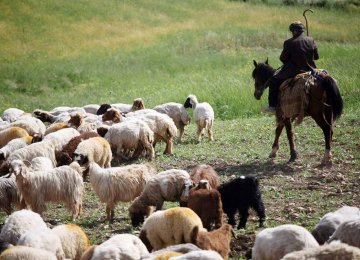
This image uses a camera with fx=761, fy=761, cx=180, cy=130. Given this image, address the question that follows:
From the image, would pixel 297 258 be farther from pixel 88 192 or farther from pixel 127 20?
pixel 127 20

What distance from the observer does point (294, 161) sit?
1473cm

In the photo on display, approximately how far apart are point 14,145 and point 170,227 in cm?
684

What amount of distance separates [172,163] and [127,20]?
25.6 metres

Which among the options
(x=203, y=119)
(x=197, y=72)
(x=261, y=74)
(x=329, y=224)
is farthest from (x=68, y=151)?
(x=197, y=72)

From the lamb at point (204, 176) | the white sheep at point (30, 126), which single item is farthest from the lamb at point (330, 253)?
the white sheep at point (30, 126)

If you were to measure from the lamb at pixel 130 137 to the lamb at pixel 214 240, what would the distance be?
6.48 meters

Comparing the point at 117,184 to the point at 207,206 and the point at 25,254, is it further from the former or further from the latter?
the point at 25,254

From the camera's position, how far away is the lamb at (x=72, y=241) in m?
9.26

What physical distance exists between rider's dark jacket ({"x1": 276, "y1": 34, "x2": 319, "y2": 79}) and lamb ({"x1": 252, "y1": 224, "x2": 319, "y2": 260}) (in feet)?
22.5

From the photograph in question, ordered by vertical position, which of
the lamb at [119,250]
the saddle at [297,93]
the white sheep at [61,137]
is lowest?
the white sheep at [61,137]

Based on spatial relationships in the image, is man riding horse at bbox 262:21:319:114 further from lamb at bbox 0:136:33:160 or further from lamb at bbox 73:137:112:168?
lamb at bbox 0:136:33:160

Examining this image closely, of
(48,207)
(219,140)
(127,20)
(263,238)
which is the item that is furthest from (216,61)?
(263,238)

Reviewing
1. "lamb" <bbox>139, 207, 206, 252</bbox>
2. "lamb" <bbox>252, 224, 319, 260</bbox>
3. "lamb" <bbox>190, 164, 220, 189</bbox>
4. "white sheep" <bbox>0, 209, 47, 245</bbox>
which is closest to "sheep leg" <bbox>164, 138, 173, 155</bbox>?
"lamb" <bbox>190, 164, 220, 189</bbox>

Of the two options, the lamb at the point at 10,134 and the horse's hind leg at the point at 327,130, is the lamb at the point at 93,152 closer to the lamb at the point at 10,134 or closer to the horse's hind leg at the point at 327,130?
the lamb at the point at 10,134
